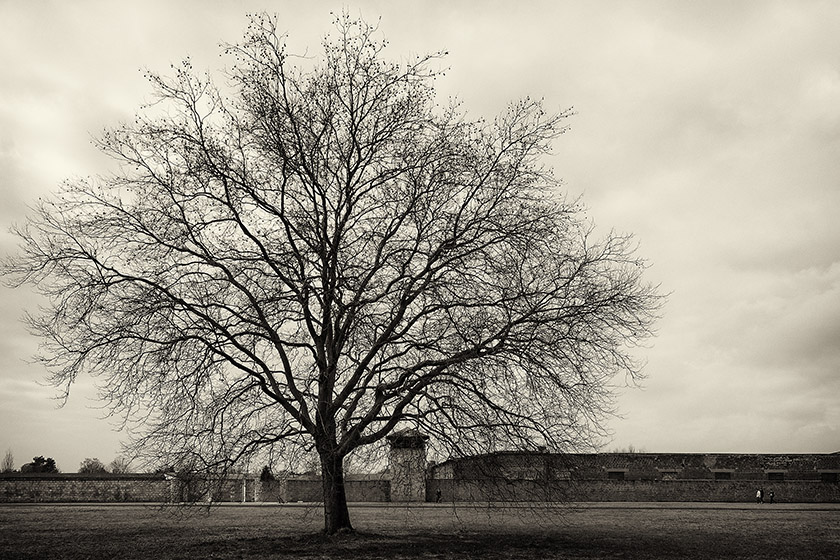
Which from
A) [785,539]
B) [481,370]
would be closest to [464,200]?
[481,370]

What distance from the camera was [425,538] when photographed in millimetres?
18141

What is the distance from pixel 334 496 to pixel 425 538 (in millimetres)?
2785

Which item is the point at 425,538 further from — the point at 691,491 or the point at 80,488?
the point at 691,491

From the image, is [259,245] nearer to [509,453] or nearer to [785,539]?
[509,453]

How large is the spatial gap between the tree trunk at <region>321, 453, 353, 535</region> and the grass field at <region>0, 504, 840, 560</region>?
361 mm

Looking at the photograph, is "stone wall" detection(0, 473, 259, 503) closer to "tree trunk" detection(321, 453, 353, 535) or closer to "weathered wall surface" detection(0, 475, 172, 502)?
"weathered wall surface" detection(0, 475, 172, 502)

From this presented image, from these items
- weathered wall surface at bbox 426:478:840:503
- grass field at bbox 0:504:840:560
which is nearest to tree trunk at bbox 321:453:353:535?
grass field at bbox 0:504:840:560

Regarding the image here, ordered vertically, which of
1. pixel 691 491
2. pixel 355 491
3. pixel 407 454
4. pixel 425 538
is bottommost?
pixel 691 491

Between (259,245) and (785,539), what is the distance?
14.9 metres

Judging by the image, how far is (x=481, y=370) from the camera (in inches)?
595

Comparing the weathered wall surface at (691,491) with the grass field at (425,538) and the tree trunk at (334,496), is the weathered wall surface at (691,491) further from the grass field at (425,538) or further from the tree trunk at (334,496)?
the tree trunk at (334,496)

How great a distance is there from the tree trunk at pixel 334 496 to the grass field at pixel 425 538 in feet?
1.18

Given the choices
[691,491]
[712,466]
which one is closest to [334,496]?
[691,491]

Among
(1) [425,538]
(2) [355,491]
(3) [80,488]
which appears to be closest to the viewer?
(1) [425,538]
